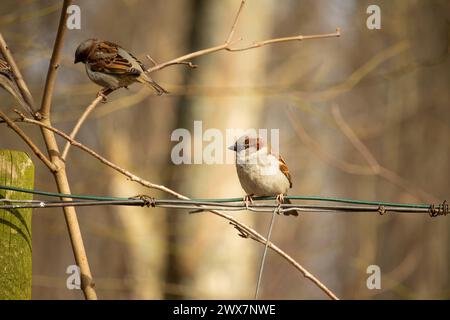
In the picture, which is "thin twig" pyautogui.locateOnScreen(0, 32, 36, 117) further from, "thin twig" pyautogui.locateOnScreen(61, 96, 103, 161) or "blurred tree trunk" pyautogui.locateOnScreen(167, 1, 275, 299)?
"blurred tree trunk" pyautogui.locateOnScreen(167, 1, 275, 299)

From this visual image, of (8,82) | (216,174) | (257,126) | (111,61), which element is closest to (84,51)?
(111,61)

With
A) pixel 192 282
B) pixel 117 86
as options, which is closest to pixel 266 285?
pixel 192 282

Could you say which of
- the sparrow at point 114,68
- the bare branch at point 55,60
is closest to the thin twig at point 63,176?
the bare branch at point 55,60

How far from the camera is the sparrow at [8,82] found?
128 inches

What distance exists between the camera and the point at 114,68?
4.25m

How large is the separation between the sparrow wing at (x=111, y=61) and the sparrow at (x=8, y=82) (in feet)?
2.98

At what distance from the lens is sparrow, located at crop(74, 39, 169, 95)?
420 cm

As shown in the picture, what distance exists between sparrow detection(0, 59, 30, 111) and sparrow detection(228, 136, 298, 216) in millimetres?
1437

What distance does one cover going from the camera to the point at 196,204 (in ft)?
9.24

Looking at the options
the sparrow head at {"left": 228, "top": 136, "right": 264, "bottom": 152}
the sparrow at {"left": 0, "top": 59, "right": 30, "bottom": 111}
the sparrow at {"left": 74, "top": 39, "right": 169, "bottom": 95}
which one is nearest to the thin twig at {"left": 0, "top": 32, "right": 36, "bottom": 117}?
the sparrow at {"left": 0, "top": 59, "right": 30, "bottom": 111}

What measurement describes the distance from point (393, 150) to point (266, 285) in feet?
12.3

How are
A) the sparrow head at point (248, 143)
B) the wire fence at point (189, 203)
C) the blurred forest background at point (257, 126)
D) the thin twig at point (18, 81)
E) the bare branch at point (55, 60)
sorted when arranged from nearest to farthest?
the wire fence at point (189, 203), the bare branch at point (55, 60), the thin twig at point (18, 81), the sparrow head at point (248, 143), the blurred forest background at point (257, 126)

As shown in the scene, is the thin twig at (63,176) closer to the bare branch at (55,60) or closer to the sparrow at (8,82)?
the bare branch at (55,60)
